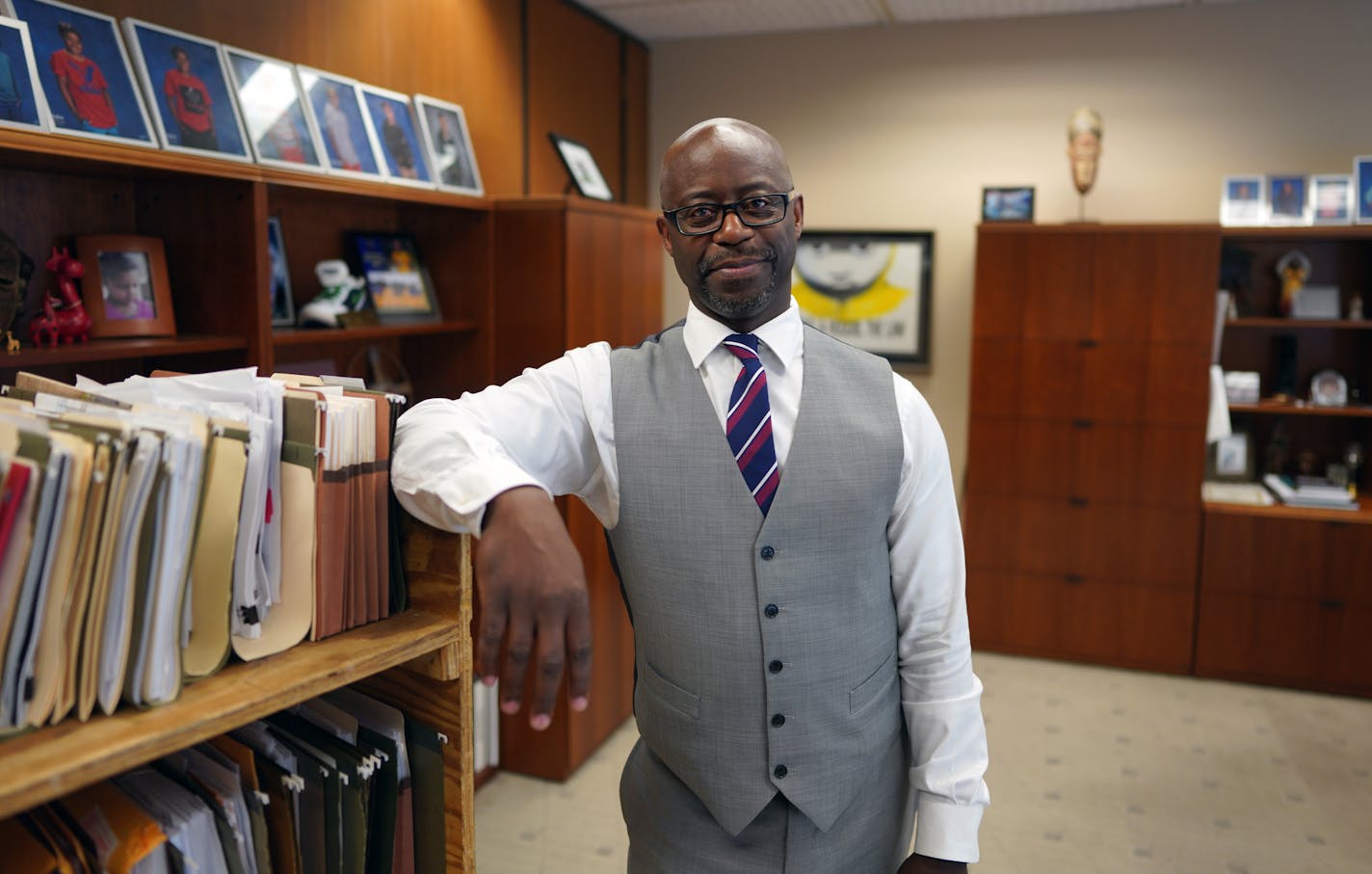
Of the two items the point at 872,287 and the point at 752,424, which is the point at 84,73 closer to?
the point at 752,424

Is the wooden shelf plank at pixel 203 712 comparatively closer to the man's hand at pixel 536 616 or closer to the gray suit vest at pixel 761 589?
the man's hand at pixel 536 616

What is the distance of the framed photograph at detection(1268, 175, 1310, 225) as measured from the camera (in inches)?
163

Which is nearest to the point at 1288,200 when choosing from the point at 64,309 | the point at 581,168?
the point at 581,168

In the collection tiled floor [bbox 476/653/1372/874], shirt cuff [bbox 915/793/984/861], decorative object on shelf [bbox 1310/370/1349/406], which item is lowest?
tiled floor [bbox 476/653/1372/874]

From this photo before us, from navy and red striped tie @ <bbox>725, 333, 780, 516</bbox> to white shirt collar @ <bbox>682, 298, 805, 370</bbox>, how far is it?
2cm

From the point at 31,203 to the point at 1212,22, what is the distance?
427cm

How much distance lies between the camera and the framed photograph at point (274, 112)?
100.0 inches

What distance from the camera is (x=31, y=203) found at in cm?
214

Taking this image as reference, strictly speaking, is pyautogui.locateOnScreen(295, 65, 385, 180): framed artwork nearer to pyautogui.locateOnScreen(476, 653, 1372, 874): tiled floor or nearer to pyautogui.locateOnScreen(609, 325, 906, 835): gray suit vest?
pyautogui.locateOnScreen(609, 325, 906, 835): gray suit vest

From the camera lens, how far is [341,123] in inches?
113

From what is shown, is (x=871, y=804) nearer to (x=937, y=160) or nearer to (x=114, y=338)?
(x=114, y=338)

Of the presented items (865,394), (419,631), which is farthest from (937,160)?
(419,631)

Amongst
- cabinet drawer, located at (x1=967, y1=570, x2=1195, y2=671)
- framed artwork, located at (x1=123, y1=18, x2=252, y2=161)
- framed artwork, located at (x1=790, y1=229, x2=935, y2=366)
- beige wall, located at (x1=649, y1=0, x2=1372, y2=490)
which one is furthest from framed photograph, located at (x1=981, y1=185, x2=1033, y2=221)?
framed artwork, located at (x1=123, y1=18, x2=252, y2=161)

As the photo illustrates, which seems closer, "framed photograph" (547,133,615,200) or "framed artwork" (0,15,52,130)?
"framed artwork" (0,15,52,130)
